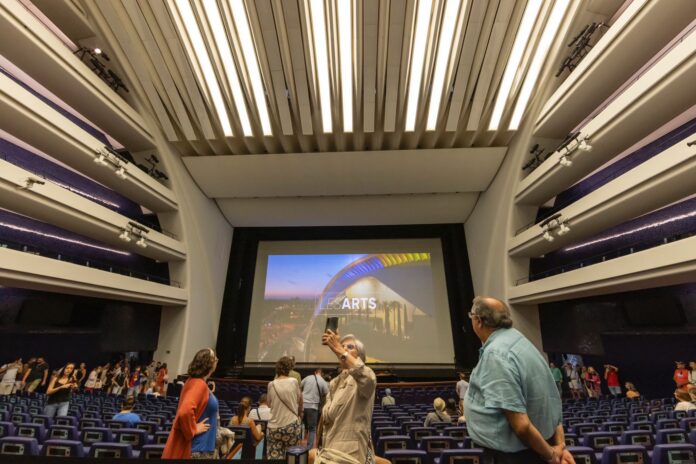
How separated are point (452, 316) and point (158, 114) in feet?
51.8

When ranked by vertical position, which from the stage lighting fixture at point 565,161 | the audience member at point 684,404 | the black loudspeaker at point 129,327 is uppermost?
→ the stage lighting fixture at point 565,161

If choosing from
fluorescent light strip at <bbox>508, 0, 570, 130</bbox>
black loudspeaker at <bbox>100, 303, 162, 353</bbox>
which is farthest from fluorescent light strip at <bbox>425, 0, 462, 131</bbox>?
black loudspeaker at <bbox>100, 303, 162, 353</bbox>

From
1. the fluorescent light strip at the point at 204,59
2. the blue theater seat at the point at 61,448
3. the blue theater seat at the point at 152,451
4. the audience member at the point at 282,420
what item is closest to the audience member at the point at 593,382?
the audience member at the point at 282,420

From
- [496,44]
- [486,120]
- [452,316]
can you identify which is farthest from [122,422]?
[452,316]

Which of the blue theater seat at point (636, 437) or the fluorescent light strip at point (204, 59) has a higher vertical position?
the fluorescent light strip at point (204, 59)

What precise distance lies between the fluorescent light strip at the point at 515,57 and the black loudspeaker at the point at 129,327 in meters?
16.6

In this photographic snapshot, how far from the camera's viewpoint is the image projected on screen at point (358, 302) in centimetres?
1659

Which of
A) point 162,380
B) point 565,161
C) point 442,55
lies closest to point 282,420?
point 565,161

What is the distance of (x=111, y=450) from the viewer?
306cm

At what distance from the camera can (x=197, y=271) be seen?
51.0ft

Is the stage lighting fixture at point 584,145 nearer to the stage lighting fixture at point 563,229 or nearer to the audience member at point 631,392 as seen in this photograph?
the stage lighting fixture at point 563,229

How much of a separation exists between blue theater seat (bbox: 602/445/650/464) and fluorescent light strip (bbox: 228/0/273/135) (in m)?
11.6

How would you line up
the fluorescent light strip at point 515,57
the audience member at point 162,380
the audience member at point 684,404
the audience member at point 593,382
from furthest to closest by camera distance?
the audience member at point 162,380, the audience member at point 593,382, the fluorescent light strip at point 515,57, the audience member at point 684,404

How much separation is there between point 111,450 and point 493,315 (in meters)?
3.56
